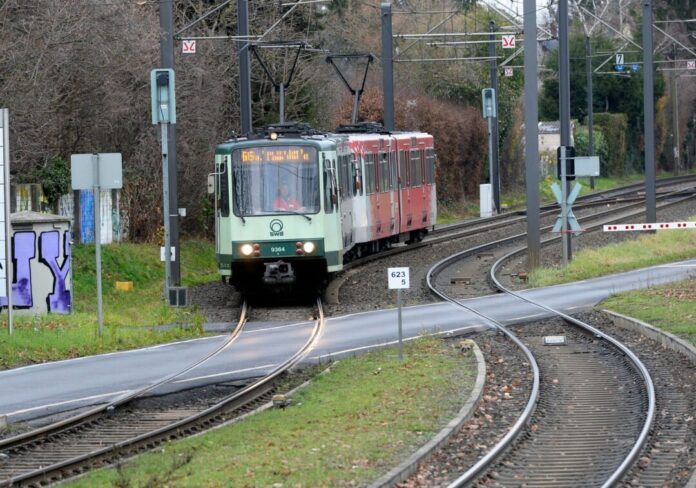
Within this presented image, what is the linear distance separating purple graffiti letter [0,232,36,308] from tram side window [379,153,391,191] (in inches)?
506

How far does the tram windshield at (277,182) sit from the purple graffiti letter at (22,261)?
4095 millimetres

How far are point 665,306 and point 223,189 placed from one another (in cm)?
857

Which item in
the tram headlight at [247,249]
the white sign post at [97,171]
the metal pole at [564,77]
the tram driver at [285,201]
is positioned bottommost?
the tram headlight at [247,249]

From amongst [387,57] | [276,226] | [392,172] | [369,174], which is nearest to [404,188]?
[392,172]

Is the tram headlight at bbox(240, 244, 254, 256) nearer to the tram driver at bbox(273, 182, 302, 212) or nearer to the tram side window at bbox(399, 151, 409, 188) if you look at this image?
the tram driver at bbox(273, 182, 302, 212)

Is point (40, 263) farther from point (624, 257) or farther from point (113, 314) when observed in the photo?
point (624, 257)

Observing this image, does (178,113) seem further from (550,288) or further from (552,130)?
(552,130)

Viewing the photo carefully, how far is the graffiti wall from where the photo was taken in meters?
23.9

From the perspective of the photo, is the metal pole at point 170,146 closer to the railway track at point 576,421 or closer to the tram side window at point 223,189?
the tram side window at point 223,189

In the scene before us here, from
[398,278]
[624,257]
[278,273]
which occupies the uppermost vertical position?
[398,278]

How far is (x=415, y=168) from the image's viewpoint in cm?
3928

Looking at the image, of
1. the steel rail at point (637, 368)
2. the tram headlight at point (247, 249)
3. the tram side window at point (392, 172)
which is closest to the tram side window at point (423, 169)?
the tram side window at point (392, 172)

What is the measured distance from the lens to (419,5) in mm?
69938

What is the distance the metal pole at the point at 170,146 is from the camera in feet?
88.2
